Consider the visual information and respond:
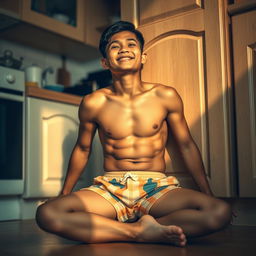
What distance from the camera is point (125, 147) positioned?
1.59 meters

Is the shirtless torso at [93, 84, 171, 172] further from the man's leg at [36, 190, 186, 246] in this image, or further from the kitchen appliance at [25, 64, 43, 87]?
the kitchen appliance at [25, 64, 43, 87]

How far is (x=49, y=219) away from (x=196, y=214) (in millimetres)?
485

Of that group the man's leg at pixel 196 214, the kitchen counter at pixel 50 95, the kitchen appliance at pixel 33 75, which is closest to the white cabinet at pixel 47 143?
the kitchen counter at pixel 50 95

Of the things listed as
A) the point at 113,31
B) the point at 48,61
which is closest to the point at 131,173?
the point at 113,31

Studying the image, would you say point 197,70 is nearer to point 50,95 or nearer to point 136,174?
point 136,174

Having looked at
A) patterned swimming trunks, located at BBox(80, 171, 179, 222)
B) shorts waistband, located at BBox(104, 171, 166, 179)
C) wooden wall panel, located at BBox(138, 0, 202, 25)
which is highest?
wooden wall panel, located at BBox(138, 0, 202, 25)

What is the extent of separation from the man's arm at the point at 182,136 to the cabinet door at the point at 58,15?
1.36 m

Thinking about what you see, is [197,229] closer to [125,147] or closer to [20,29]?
[125,147]

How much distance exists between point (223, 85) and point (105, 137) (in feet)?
1.81

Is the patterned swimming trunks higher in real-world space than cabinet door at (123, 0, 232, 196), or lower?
lower

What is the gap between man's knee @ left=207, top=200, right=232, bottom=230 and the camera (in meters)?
1.27

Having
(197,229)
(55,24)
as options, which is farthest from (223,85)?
(55,24)

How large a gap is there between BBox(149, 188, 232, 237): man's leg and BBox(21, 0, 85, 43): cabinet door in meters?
1.74

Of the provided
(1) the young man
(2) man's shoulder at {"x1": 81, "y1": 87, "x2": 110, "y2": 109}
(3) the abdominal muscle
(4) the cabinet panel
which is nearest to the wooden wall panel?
(4) the cabinet panel
